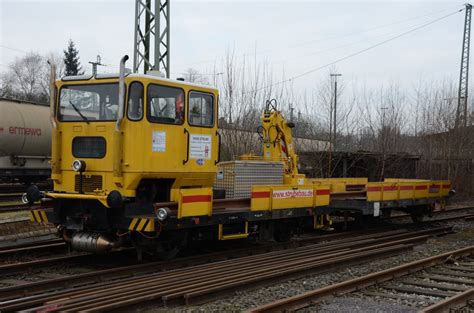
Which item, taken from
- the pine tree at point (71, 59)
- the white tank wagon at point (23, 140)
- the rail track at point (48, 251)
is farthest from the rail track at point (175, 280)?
the pine tree at point (71, 59)

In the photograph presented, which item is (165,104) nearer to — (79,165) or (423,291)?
(79,165)

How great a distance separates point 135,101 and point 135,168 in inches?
44.2

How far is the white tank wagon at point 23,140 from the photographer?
63.2ft

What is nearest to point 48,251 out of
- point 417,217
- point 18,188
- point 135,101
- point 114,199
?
point 114,199

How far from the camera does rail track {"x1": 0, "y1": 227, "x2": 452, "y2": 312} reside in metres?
6.09

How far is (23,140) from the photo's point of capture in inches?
771

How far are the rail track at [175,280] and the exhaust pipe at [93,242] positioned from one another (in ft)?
1.44

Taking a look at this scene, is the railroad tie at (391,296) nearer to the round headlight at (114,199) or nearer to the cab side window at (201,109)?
the round headlight at (114,199)

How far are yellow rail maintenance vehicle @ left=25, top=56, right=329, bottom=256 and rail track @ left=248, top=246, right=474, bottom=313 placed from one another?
2541 mm

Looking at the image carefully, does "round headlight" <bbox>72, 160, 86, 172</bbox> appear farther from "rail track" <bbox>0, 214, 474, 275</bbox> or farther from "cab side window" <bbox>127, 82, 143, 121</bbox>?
"rail track" <bbox>0, 214, 474, 275</bbox>

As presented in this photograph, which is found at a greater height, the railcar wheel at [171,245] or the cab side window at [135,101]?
the cab side window at [135,101]

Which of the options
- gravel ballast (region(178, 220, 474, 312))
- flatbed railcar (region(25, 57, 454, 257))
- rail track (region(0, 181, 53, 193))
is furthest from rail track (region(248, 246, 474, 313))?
rail track (region(0, 181, 53, 193))

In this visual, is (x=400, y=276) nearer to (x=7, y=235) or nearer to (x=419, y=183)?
(x=419, y=183)

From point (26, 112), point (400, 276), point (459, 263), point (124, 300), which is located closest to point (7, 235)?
point (124, 300)
